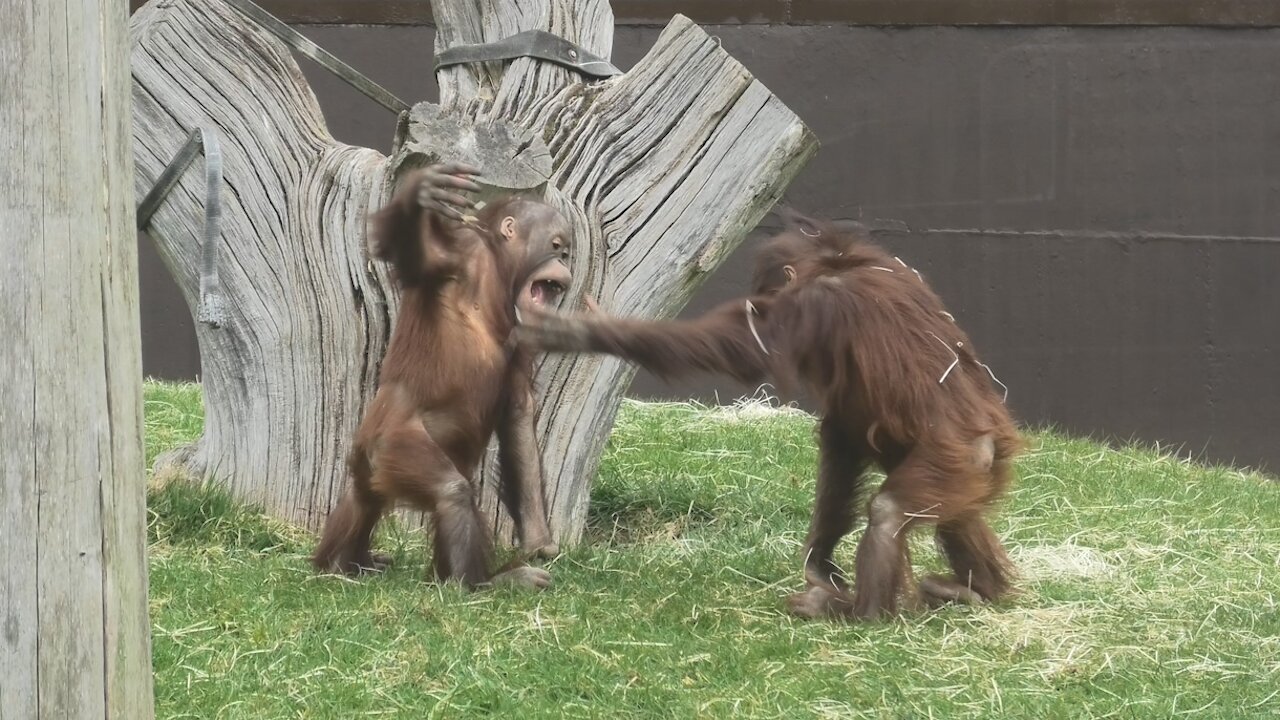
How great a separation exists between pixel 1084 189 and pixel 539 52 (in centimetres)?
384

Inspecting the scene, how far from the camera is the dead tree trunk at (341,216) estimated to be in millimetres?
4754

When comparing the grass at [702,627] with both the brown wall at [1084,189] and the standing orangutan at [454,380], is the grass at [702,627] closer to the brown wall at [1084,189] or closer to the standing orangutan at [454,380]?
the standing orangutan at [454,380]

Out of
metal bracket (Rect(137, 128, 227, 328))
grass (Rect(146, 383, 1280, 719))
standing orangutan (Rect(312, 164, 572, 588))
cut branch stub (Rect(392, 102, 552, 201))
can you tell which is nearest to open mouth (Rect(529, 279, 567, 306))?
standing orangutan (Rect(312, 164, 572, 588))

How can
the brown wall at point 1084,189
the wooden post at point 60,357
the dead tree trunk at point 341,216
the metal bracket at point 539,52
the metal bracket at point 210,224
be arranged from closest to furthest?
the wooden post at point 60,357, the metal bracket at point 210,224, the dead tree trunk at point 341,216, the metal bracket at point 539,52, the brown wall at point 1084,189

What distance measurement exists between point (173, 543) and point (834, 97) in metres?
4.75

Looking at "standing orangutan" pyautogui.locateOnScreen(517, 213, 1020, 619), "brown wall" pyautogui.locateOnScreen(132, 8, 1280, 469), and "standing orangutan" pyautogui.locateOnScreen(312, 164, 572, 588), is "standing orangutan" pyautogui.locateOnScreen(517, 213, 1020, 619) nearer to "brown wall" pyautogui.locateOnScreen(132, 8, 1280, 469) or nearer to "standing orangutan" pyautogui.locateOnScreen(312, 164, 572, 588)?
"standing orangutan" pyautogui.locateOnScreen(312, 164, 572, 588)

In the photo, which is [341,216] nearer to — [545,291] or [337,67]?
[337,67]

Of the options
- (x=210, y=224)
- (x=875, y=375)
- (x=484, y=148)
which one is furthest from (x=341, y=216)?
(x=875, y=375)

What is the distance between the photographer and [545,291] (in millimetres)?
4395

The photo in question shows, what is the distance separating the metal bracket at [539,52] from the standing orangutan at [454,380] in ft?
2.98

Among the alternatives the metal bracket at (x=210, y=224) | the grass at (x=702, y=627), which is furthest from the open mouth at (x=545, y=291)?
the metal bracket at (x=210, y=224)

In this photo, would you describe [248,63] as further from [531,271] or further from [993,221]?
[993,221]

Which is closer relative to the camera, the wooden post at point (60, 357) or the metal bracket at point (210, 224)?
the wooden post at point (60, 357)

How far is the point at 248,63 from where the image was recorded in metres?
5.03
